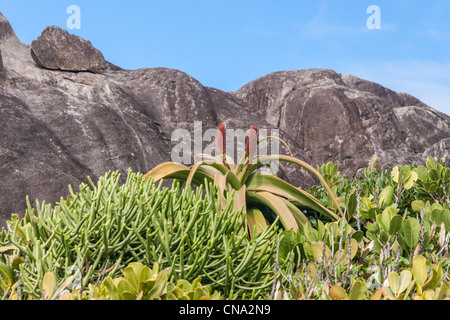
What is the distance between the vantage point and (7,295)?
2131 millimetres

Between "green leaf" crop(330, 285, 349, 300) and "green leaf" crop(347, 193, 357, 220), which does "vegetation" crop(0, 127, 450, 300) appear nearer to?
"green leaf" crop(330, 285, 349, 300)

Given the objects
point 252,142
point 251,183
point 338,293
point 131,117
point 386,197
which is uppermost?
point 131,117

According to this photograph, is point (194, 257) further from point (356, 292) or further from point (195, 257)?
point (356, 292)

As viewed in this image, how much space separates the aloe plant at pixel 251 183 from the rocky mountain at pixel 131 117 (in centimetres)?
323

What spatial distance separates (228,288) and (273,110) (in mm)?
11537

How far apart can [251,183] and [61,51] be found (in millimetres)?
8014

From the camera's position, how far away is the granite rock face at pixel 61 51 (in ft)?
32.3

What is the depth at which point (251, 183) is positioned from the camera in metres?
3.58

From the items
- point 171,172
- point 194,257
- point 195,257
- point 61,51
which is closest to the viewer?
point 195,257

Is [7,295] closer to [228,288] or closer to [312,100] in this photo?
[228,288]

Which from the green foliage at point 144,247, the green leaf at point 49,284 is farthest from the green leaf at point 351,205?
the green leaf at point 49,284

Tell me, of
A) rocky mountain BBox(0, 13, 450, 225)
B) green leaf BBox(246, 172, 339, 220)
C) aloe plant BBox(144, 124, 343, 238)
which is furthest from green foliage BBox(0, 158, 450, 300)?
rocky mountain BBox(0, 13, 450, 225)

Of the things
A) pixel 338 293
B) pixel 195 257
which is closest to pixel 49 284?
pixel 195 257
